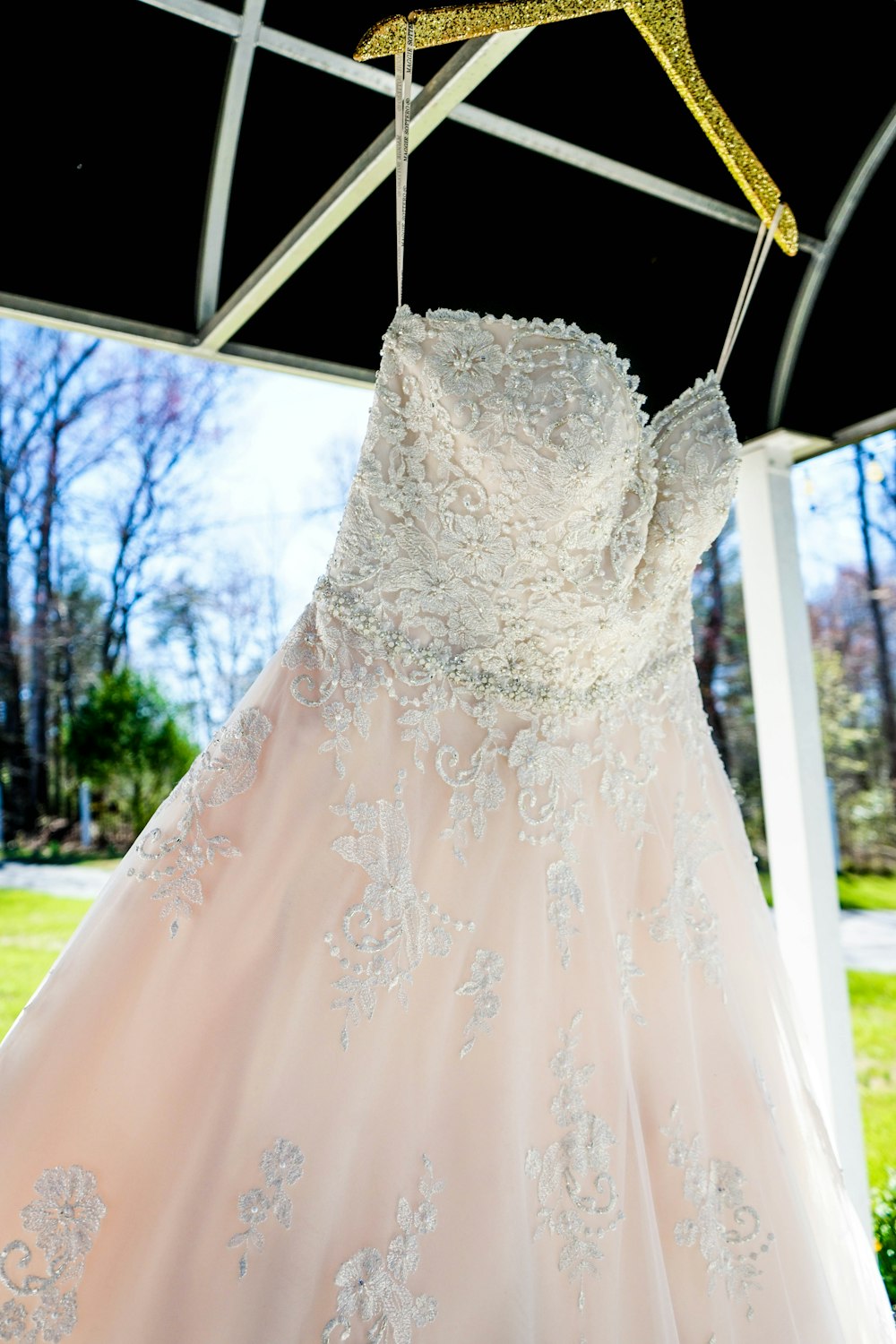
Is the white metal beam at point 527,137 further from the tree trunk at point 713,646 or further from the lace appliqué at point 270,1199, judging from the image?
the tree trunk at point 713,646

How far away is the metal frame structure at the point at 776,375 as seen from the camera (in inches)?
55.9

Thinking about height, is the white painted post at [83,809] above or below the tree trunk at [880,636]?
below

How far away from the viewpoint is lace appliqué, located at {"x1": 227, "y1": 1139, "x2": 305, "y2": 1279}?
0.88m

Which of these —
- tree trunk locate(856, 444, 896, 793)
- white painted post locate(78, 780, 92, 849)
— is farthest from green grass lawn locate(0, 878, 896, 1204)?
tree trunk locate(856, 444, 896, 793)

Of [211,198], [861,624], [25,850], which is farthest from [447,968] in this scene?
[861,624]

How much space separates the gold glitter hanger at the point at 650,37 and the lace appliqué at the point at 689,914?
0.92 metres

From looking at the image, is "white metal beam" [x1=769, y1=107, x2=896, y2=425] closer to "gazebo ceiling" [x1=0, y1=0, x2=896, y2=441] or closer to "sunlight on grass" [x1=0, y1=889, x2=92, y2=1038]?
"gazebo ceiling" [x1=0, y1=0, x2=896, y2=441]

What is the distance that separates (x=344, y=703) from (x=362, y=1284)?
0.60 meters

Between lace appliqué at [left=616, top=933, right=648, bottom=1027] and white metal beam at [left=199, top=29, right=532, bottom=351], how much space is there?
3.77ft

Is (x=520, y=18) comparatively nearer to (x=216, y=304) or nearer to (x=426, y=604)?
(x=426, y=604)

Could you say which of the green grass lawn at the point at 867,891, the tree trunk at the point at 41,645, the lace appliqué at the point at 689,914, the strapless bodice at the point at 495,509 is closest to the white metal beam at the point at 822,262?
the strapless bodice at the point at 495,509

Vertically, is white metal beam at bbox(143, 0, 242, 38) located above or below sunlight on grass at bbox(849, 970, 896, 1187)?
above

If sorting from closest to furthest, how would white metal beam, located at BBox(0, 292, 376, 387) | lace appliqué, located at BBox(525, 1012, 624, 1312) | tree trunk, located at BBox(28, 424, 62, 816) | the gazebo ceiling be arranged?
lace appliqué, located at BBox(525, 1012, 624, 1312), the gazebo ceiling, white metal beam, located at BBox(0, 292, 376, 387), tree trunk, located at BBox(28, 424, 62, 816)

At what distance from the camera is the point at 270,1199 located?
2.93 ft
